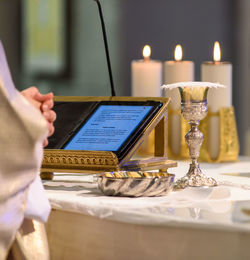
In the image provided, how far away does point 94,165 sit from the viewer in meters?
1.62

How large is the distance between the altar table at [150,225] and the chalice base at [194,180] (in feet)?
0.12

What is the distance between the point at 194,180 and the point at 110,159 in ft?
0.62

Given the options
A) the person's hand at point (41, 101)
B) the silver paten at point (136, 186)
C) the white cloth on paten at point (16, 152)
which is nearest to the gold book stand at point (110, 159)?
the silver paten at point (136, 186)

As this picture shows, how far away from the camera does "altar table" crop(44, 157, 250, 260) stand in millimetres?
1223

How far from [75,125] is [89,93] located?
3.01 metres

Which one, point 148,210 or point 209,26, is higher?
point 209,26

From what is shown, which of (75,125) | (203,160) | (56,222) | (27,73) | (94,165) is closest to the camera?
(56,222)

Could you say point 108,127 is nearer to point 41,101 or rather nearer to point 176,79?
point 41,101

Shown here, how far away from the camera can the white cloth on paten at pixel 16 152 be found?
46.4 inches

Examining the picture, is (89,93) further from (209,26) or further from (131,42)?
(209,26)

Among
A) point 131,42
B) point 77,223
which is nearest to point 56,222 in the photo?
point 77,223

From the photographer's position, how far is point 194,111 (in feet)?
5.30

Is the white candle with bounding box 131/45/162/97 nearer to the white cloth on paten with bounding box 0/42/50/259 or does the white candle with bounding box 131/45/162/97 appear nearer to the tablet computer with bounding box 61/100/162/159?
the tablet computer with bounding box 61/100/162/159

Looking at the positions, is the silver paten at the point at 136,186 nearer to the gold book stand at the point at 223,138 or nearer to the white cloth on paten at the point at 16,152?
the white cloth on paten at the point at 16,152
